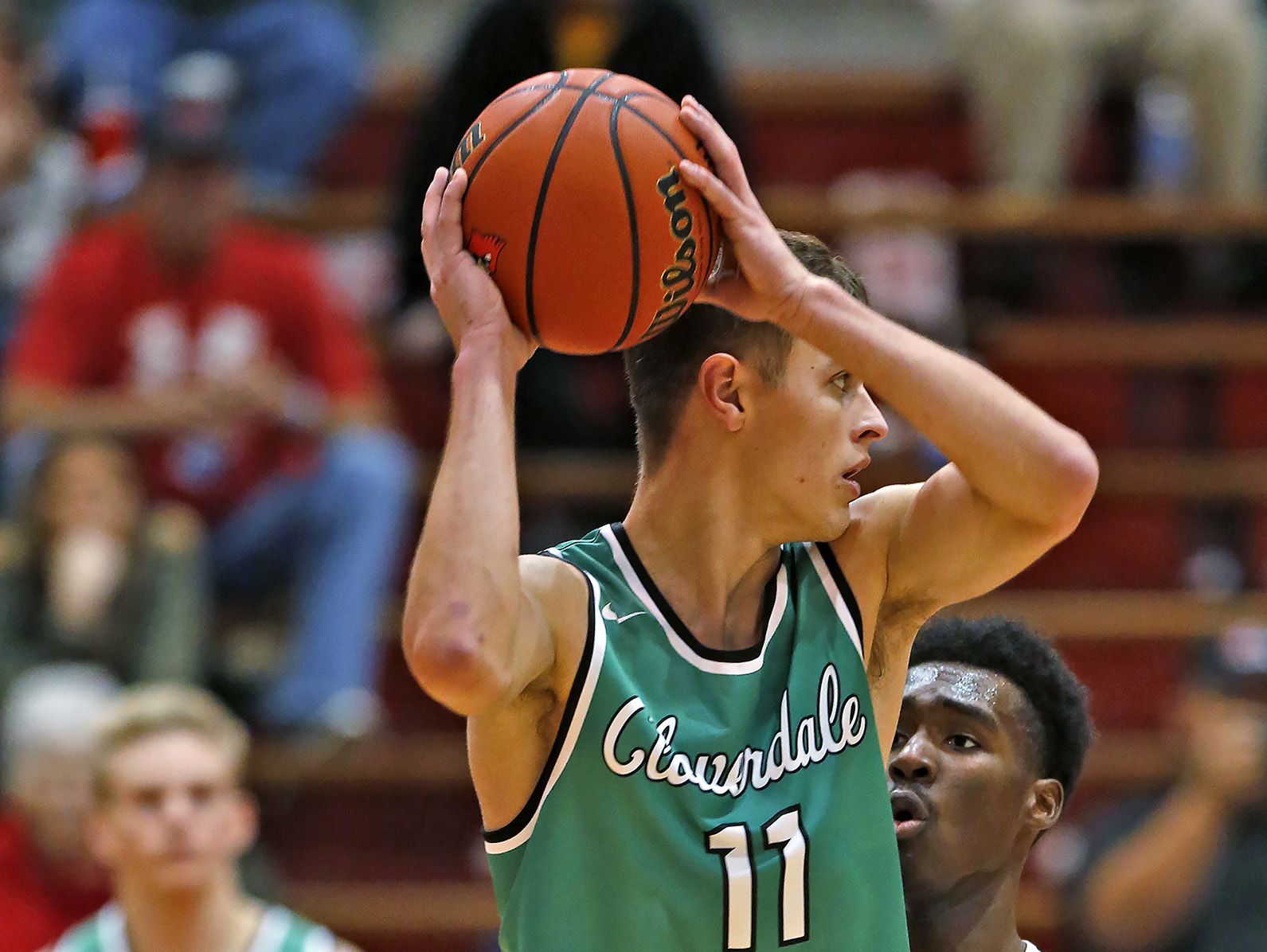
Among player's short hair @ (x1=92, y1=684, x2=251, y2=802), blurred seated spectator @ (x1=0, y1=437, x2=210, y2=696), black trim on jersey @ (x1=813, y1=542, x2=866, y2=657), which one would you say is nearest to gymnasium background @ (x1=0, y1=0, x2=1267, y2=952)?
blurred seated spectator @ (x1=0, y1=437, x2=210, y2=696)

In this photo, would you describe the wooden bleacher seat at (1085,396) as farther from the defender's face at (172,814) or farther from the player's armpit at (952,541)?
the player's armpit at (952,541)

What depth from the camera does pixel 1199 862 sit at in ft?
20.1

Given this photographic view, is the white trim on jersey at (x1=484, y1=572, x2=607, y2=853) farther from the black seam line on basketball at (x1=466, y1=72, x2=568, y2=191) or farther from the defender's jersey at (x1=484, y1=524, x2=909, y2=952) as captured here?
the black seam line on basketball at (x1=466, y1=72, x2=568, y2=191)

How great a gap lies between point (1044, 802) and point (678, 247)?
106 cm

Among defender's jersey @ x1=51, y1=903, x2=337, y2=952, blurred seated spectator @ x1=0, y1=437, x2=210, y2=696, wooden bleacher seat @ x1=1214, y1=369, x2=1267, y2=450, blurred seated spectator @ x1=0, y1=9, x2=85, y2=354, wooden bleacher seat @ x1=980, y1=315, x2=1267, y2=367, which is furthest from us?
wooden bleacher seat @ x1=1214, y1=369, x2=1267, y2=450

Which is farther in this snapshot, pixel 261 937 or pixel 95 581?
pixel 95 581

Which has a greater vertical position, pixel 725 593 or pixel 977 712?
pixel 725 593

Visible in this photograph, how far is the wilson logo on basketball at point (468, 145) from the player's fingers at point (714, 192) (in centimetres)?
29

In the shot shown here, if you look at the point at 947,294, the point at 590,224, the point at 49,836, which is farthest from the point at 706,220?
the point at 947,294

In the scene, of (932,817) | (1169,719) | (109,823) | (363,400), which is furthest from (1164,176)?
(932,817)

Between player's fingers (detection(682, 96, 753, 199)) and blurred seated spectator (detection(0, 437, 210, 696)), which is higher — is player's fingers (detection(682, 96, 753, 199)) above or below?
below

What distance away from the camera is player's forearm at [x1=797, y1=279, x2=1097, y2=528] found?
2.59 metres

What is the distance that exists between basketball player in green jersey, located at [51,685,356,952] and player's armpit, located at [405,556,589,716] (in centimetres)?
259

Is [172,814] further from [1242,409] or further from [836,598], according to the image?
[1242,409]
